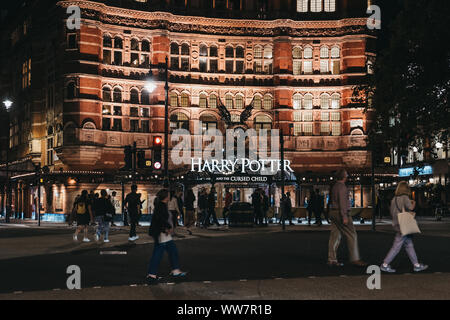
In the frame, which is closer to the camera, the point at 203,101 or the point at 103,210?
the point at 103,210

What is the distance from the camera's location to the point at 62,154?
47375mm

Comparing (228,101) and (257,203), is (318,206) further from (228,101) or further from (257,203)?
(228,101)

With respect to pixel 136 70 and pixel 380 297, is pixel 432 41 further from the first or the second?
pixel 136 70

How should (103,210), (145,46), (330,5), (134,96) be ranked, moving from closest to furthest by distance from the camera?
(103,210) < (134,96) < (145,46) < (330,5)

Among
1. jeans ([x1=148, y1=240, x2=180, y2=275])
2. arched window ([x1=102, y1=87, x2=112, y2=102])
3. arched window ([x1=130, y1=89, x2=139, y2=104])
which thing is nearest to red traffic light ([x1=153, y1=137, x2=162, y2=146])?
jeans ([x1=148, y1=240, x2=180, y2=275])

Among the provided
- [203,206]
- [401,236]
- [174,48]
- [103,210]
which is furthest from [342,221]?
[174,48]

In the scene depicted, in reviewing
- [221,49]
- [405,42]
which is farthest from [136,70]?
[405,42]

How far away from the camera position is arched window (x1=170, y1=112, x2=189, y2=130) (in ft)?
168

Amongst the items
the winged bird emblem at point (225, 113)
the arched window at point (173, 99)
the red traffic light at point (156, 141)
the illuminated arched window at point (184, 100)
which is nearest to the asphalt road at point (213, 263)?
the red traffic light at point (156, 141)

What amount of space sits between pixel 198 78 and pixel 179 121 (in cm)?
360

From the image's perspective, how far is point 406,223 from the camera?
13.3m

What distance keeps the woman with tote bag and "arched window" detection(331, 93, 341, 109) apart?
4033 centimetres

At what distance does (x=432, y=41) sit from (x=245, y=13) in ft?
115

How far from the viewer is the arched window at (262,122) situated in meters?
52.9
